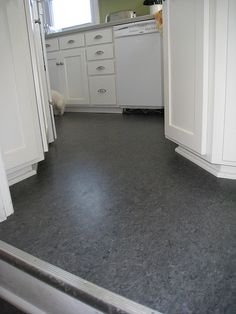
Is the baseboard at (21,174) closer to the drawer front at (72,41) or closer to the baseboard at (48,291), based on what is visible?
the baseboard at (48,291)

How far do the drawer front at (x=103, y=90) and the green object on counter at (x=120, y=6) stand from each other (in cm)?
89

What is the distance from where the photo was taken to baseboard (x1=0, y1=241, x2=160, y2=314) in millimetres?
689

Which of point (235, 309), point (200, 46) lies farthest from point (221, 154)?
point (235, 309)

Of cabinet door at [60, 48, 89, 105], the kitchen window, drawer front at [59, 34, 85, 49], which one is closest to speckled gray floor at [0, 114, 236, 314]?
cabinet door at [60, 48, 89, 105]

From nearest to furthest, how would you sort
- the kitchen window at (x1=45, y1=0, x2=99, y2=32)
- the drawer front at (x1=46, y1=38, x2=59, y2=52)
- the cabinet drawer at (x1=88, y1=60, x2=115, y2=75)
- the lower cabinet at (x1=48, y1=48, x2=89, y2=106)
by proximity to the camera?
the cabinet drawer at (x1=88, y1=60, x2=115, y2=75) < the lower cabinet at (x1=48, y1=48, x2=89, y2=106) < the drawer front at (x1=46, y1=38, x2=59, y2=52) < the kitchen window at (x1=45, y1=0, x2=99, y2=32)

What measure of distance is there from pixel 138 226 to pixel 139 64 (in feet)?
7.45

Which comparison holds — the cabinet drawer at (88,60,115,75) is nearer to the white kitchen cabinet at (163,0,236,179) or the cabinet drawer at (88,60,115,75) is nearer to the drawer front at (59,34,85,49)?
the drawer front at (59,34,85,49)

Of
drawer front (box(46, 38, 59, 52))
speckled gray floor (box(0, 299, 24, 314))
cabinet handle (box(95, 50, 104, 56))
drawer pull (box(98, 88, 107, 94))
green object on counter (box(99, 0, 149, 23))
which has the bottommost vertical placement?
speckled gray floor (box(0, 299, 24, 314))

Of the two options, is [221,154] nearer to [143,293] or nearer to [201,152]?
[201,152]

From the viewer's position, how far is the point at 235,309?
645mm

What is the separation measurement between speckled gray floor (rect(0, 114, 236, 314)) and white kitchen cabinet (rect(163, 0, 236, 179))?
157 millimetres

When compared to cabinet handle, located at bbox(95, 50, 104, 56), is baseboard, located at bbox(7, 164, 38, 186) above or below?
below

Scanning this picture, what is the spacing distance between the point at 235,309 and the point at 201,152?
2.65 ft

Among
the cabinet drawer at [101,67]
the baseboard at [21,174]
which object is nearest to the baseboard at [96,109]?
the cabinet drawer at [101,67]
